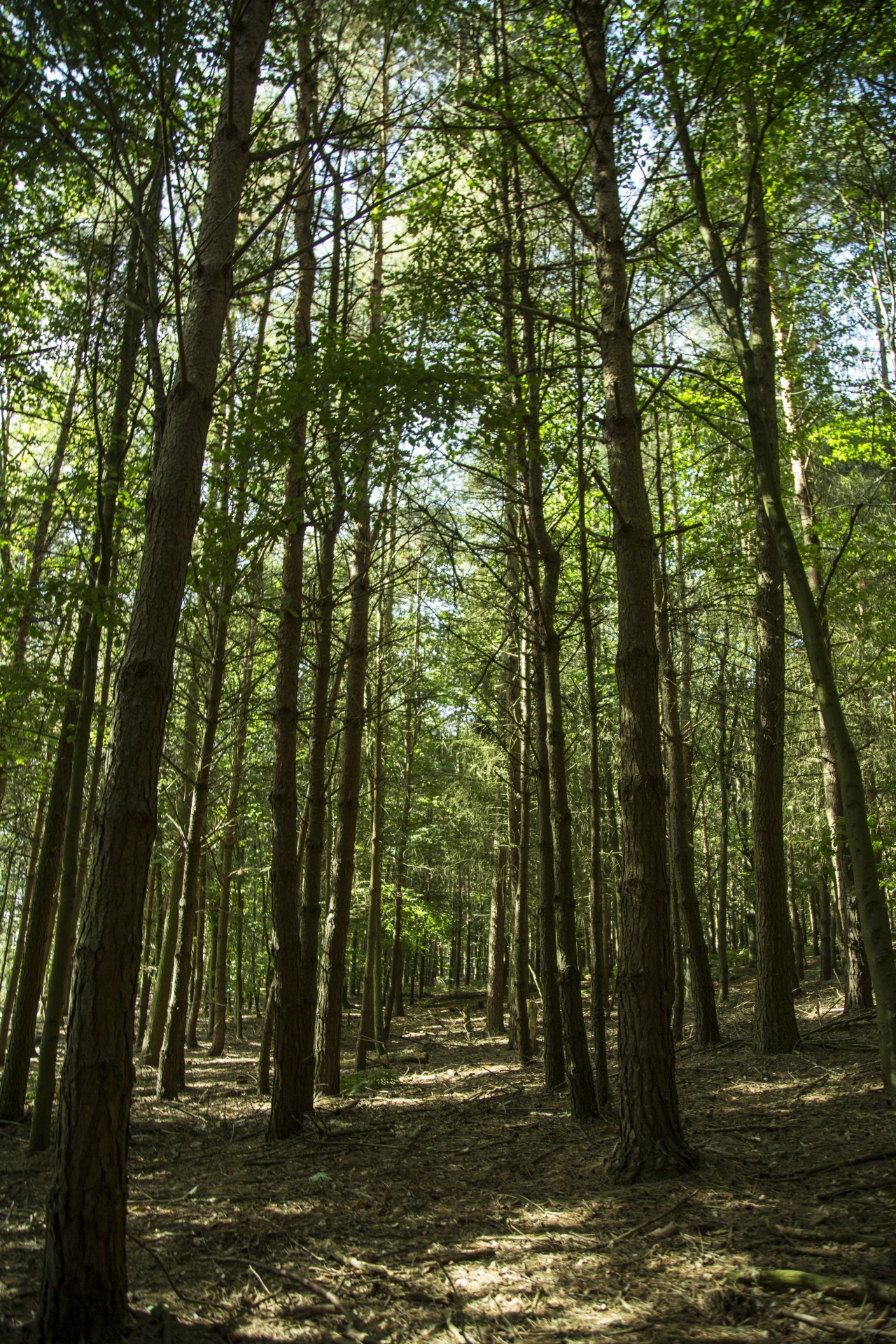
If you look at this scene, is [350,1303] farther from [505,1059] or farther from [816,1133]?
[505,1059]

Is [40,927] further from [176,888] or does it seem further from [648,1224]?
[648,1224]

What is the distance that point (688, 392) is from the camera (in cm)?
1071

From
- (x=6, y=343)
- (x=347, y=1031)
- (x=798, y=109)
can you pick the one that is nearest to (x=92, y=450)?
(x=6, y=343)

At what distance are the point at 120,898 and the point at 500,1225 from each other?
268 cm

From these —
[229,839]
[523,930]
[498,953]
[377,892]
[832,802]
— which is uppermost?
[832,802]

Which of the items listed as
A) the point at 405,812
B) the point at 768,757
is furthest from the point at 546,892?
the point at 405,812

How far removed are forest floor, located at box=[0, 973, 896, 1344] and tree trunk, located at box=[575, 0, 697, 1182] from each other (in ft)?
1.35

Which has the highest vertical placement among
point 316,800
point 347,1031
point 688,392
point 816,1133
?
point 688,392

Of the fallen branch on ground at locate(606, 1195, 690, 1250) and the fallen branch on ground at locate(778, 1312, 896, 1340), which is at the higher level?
the fallen branch on ground at locate(778, 1312, 896, 1340)

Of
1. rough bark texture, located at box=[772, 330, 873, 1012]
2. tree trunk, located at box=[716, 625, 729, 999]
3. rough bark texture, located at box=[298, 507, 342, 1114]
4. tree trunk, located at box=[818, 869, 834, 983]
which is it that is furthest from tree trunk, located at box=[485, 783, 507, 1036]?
tree trunk, located at box=[818, 869, 834, 983]

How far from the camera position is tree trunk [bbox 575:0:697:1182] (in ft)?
15.1

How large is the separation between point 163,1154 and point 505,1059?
20.4 ft

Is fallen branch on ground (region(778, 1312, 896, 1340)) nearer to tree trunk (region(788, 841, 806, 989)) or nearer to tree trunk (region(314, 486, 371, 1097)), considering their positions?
tree trunk (region(314, 486, 371, 1097))

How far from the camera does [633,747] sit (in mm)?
5074
